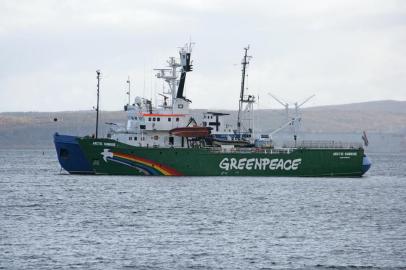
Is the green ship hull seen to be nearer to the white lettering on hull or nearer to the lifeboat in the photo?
the white lettering on hull

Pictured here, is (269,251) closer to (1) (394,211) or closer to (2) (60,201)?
(1) (394,211)

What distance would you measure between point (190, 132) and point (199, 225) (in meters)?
36.0

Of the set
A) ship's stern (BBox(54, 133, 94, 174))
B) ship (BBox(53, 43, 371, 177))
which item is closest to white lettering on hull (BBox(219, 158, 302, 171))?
ship (BBox(53, 43, 371, 177))

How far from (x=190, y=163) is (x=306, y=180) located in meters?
11.6

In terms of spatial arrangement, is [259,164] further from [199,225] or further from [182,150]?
[199,225]

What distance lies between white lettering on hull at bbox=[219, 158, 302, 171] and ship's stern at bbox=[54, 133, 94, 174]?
500 inches

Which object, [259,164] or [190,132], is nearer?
[190,132]

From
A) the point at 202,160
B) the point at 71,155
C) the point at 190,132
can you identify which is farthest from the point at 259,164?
the point at 71,155

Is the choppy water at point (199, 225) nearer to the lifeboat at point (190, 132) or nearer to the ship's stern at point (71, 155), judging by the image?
the ship's stern at point (71, 155)

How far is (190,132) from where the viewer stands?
3642 inches

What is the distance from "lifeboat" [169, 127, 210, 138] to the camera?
92.4 metres

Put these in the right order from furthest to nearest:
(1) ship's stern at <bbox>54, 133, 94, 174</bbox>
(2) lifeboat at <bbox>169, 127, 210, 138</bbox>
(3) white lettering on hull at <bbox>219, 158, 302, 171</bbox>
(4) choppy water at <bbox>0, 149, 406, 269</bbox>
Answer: (3) white lettering on hull at <bbox>219, 158, 302, 171</bbox> → (2) lifeboat at <bbox>169, 127, 210, 138</bbox> → (1) ship's stern at <bbox>54, 133, 94, 174</bbox> → (4) choppy water at <bbox>0, 149, 406, 269</bbox>

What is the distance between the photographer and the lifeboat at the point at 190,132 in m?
92.4

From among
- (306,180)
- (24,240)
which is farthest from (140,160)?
(24,240)
